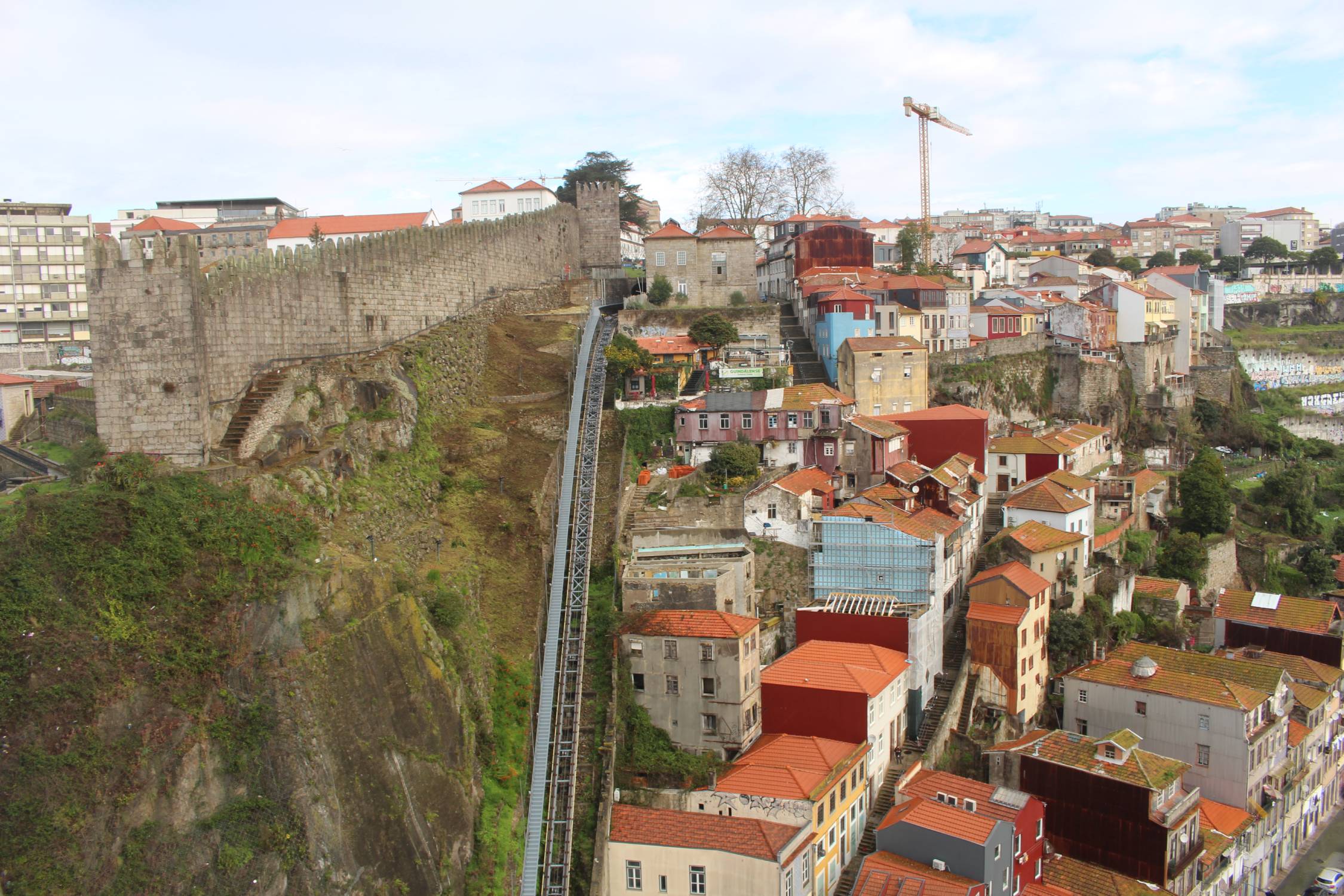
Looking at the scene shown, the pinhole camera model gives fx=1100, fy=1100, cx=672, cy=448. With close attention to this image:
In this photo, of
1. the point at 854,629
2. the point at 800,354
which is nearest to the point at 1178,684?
the point at 854,629

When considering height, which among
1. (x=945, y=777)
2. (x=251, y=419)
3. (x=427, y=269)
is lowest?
(x=945, y=777)

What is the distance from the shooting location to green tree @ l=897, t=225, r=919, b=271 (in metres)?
53.0

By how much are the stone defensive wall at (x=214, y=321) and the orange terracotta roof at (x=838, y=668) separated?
12.9 meters

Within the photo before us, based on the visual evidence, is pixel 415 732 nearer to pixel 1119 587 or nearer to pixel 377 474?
pixel 377 474

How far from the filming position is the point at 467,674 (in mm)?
Result: 21766

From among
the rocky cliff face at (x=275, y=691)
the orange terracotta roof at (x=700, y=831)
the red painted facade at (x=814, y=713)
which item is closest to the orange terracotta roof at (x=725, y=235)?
the rocky cliff face at (x=275, y=691)

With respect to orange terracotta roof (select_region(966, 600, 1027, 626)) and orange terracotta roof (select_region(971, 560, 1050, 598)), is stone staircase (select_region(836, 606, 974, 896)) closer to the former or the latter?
orange terracotta roof (select_region(966, 600, 1027, 626))

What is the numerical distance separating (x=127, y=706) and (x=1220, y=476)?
3667 centimetres

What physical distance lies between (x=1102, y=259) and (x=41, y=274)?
63.2 metres

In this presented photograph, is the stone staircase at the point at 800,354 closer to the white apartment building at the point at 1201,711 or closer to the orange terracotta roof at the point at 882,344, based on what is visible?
the orange terracotta roof at the point at 882,344

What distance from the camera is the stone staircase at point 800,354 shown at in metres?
38.0

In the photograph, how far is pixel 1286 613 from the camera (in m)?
33.8

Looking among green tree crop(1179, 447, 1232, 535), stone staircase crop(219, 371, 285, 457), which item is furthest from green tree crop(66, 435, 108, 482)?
green tree crop(1179, 447, 1232, 535)

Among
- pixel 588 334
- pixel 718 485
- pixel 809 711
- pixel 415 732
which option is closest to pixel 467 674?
pixel 415 732
